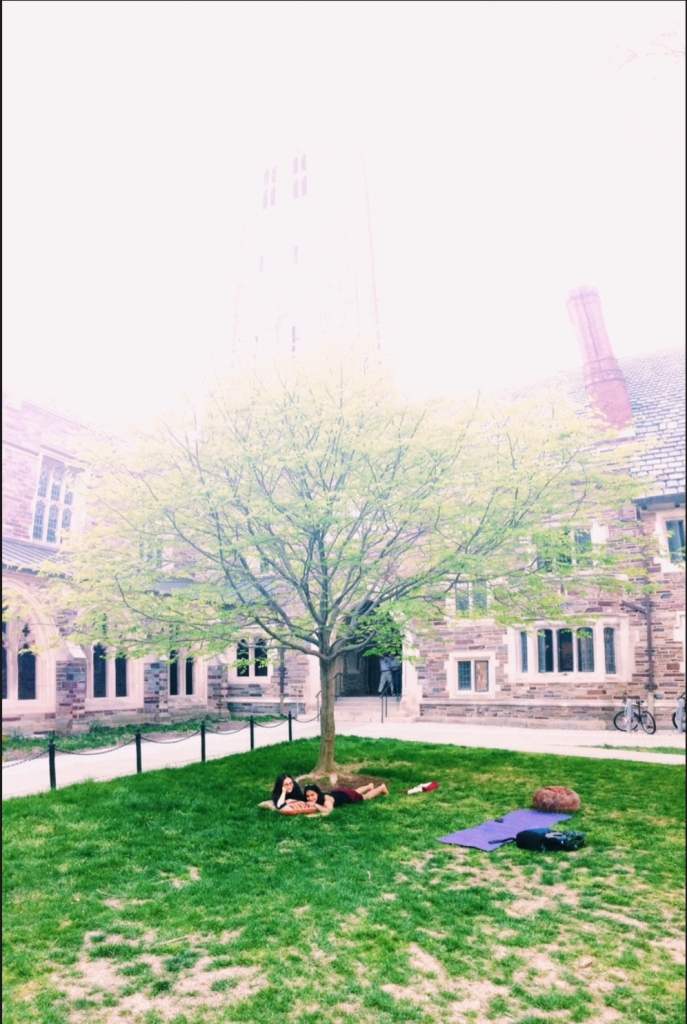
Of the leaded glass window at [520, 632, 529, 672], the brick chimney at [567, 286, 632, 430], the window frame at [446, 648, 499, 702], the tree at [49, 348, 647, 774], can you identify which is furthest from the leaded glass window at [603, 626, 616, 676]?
the tree at [49, 348, 647, 774]

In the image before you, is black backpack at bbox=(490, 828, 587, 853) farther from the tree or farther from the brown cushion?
the tree

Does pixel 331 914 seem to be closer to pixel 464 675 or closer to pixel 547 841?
pixel 547 841

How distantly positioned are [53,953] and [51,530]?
1329cm

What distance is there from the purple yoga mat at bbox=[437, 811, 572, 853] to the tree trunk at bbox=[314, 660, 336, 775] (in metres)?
3.15

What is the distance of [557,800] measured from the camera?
8.80 meters

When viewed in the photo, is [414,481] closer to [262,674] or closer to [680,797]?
[680,797]

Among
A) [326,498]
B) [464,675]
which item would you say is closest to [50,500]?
[326,498]

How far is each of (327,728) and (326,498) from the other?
154 inches

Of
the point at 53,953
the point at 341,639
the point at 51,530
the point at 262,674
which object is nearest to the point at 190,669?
the point at 262,674

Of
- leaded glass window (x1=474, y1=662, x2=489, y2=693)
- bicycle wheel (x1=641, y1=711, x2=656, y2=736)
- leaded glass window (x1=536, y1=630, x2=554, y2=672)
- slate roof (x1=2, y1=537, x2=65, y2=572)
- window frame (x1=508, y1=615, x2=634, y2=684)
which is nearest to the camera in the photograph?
slate roof (x1=2, y1=537, x2=65, y2=572)

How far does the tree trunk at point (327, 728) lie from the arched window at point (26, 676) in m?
7.77

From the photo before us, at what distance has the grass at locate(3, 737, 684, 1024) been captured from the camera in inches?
164

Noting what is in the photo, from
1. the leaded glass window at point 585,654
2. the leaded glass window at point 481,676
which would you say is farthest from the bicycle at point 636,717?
the leaded glass window at point 481,676

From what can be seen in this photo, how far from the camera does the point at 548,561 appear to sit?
34.1ft
